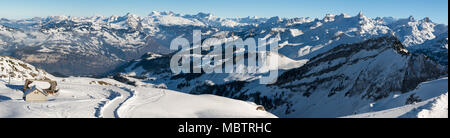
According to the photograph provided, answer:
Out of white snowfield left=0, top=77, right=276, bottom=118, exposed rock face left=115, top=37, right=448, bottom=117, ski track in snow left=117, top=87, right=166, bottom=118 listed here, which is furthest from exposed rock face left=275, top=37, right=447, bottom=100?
ski track in snow left=117, top=87, right=166, bottom=118

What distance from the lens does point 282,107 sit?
130m

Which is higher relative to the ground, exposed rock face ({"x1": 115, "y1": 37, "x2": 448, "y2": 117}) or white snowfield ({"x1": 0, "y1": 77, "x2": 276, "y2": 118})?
white snowfield ({"x1": 0, "y1": 77, "x2": 276, "y2": 118})

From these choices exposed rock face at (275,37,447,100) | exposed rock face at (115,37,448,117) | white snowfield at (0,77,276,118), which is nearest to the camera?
white snowfield at (0,77,276,118)

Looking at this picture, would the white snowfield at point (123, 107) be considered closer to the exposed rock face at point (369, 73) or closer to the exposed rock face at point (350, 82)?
the exposed rock face at point (350, 82)

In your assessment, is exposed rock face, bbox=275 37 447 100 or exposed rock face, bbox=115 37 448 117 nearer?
exposed rock face, bbox=115 37 448 117

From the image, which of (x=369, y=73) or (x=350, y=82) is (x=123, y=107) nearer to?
(x=350, y=82)

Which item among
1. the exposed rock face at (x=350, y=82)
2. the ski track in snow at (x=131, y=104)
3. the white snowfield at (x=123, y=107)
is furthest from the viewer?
the exposed rock face at (x=350, y=82)

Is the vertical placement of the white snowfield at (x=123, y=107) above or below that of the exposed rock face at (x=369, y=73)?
above

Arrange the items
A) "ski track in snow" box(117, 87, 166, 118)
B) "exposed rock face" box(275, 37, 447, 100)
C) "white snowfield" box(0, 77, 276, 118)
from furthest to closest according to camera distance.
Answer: "exposed rock face" box(275, 37, 447, 100) → "ski track in snow" box(117, 87, 166, 118) → "white snowfield" box(0, 77, 276, 118)

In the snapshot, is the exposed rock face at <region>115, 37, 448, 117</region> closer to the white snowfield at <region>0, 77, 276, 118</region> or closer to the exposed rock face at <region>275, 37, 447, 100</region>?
the exposed rock face at <region>275, 37, 447, 100</region>

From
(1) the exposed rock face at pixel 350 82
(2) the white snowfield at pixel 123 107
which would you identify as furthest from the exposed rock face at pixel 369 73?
(2) the white snowfield at pixel 123 107

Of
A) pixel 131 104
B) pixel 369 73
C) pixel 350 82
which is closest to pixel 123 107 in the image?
pixel 131 104

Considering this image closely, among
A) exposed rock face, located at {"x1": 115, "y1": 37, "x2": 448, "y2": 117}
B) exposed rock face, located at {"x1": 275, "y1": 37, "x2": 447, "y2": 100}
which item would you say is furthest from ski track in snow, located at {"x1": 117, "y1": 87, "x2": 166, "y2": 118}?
exposed rock face, located at {"x1": 275, "y1": 37, "x2": 447, "y2": 100}
